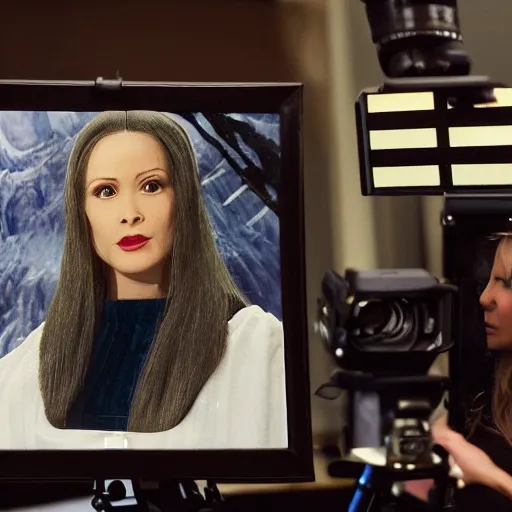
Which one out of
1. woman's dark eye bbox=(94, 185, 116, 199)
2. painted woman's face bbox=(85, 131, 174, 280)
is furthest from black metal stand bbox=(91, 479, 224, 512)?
woman's dark eye bbox=(94, 185, 116, 199)

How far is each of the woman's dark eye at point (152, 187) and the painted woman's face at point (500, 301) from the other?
0.61 m

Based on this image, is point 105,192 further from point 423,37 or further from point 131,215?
point 423,37

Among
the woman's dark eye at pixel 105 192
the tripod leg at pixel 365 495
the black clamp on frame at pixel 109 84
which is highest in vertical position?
the black clamp on frame at pixel 109 84

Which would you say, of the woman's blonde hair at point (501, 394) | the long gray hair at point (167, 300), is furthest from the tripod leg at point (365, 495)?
the long gray hair at point (167, 300)

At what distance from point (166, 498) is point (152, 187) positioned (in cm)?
54

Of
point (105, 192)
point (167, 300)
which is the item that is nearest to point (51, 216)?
point (105, 192)

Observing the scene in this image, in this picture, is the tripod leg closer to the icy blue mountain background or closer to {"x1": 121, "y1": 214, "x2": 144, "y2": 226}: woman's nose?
the icy blue mountain background

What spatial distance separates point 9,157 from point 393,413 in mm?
774

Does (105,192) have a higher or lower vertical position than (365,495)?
higher

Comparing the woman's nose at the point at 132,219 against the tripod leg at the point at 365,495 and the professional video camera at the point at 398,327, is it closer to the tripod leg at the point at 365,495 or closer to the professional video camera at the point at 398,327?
the professional video camera at the point at 398,327

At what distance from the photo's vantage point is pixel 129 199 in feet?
4.35

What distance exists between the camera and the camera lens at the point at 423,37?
3.86 feet

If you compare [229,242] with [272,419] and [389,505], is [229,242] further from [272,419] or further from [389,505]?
[389,505]

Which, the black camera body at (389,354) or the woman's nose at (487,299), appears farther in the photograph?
the woman's nose at (487,299)
